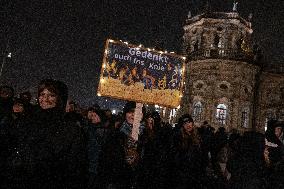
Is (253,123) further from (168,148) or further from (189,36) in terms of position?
(168,148)

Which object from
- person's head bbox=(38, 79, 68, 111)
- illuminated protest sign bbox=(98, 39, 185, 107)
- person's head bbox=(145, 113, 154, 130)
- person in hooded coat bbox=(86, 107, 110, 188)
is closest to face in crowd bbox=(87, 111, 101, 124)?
person in hooded coat bbox=(86, 107, 110, 188)

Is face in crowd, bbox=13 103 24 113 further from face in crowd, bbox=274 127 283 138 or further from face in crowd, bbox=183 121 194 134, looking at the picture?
face in crowd, bbox=274 127 283 138

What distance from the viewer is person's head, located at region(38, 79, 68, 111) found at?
3369 millimetres

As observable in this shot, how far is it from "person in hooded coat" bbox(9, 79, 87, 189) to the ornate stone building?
103 ft

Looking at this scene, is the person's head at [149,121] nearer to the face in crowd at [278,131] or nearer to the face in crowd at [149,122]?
the face in crowd at [149,122]

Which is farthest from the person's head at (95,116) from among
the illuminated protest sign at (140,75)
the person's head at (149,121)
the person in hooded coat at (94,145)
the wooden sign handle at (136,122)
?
the person's head at (149,121)

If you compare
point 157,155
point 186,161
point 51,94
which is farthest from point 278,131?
point 51,94

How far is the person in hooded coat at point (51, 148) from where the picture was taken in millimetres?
3109

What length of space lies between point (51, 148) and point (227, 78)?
3285 cm

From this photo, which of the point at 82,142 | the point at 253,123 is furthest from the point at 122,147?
the point at 253,123

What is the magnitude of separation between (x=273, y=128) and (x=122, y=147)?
8.72 feet

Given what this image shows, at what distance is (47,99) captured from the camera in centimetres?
338

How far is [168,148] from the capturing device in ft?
19.6

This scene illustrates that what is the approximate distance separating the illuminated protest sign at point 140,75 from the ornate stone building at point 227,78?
27565 mm
